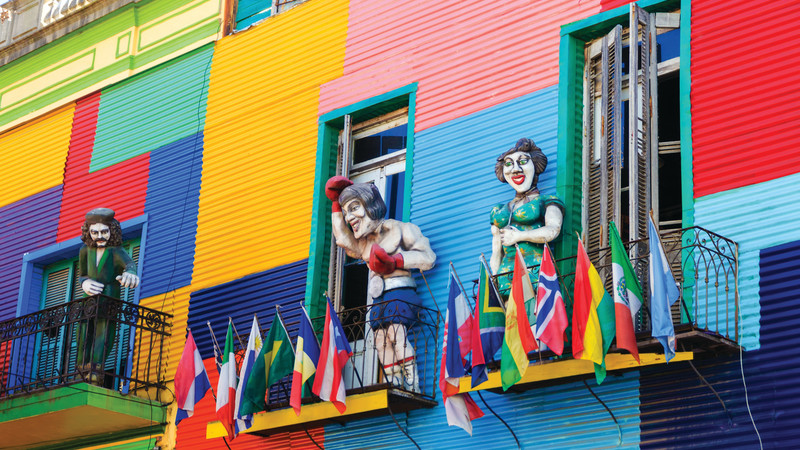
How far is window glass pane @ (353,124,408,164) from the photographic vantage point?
14.1 meters

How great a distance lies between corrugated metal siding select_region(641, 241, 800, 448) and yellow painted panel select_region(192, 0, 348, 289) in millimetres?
4705

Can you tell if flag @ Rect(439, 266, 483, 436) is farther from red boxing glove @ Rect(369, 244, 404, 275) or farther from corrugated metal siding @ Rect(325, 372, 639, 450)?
red boxing glove @ Rect(369, 244, 404, 275)

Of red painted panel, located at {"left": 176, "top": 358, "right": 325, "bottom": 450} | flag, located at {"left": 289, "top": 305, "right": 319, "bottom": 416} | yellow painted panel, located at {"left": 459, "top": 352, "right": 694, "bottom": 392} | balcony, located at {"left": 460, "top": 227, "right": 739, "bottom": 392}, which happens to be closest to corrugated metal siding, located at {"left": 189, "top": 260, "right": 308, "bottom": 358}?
red painted panel, located at {"left": 176, "top": 358, "right": 325, "bottom": 450}

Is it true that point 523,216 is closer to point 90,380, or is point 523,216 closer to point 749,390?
point 749,390

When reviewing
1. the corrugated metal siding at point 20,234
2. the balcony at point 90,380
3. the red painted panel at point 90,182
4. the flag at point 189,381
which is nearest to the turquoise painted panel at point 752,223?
the flag at point 189,381

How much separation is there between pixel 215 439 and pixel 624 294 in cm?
545

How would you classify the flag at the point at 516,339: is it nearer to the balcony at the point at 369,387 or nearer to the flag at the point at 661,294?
the flag at the point at 661,294

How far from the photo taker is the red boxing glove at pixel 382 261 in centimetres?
1227

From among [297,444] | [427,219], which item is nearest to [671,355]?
[427,219]

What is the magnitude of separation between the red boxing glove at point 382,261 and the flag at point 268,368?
3.40ft

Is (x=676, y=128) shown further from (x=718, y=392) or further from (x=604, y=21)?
(x=718, y=392)

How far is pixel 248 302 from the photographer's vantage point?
14.1 m

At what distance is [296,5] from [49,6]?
4.48 m

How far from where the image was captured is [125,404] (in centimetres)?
1396
